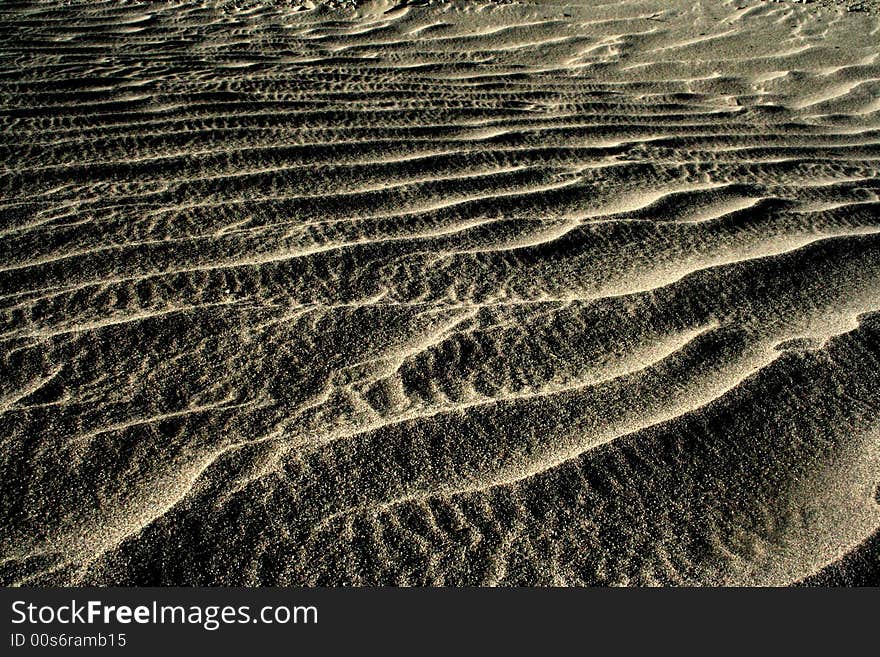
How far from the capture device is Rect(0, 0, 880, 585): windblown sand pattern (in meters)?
1.52

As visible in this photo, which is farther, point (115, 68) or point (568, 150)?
point (115, 68)

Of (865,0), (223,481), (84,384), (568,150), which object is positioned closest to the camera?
(223,481)

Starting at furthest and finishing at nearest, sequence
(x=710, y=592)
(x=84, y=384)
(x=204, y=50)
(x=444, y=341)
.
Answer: (x=204, y=50)
(x=444, y=341)
(x=84, y=384)
(x=710, y=592)

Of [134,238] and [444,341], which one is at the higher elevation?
[134,238]

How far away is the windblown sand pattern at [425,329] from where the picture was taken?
1.52m

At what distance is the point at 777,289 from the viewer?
7.47 ft

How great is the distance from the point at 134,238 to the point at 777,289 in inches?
71.1

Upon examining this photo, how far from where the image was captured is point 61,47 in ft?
12.1

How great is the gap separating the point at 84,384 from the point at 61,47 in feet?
8.38

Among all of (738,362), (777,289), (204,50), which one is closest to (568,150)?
(777,289)

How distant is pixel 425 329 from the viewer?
200 cm

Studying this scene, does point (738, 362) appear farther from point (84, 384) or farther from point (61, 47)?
point (61, 47)

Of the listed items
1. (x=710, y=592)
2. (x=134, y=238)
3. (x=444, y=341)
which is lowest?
(x=710, y=592)

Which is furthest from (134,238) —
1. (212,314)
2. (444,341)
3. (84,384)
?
(444,341)
